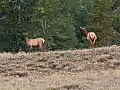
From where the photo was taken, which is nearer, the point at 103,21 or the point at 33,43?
the point at 33,43

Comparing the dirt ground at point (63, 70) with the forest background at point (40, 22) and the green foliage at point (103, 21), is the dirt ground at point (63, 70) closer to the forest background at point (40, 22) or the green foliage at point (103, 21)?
the forest background at point (40, 22)

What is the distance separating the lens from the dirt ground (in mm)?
14342

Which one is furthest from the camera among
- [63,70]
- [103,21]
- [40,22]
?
[103,21]

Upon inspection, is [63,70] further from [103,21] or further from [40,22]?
[103,21]

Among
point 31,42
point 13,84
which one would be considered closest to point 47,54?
point 31,42

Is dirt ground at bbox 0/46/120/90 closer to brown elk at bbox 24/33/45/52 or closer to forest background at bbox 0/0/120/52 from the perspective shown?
brown elk at bbox 24/33/45/52

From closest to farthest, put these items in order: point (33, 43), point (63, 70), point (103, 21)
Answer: point (63, 70) → point (33, 43) → point (103, 21)

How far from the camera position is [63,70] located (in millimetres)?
19141

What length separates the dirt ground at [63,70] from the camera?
14.3 metres

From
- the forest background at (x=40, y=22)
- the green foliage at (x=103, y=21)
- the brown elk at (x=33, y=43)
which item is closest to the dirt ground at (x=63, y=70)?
the brown elk at (x=33, y=43)

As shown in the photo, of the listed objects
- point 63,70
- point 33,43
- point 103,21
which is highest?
point 63,70

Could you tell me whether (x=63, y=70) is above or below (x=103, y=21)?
above

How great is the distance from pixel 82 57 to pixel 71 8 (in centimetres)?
6495

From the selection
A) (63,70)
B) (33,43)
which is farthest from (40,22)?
(63,70)
